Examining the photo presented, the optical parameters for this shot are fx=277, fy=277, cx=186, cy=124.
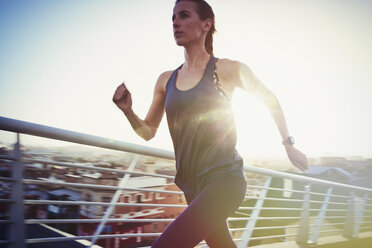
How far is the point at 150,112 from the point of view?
1.73 meters

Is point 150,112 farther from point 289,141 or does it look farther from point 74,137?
point 289,141

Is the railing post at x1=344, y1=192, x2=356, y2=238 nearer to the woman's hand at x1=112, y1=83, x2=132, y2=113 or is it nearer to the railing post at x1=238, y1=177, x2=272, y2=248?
the railing post at x1=238, y1=177, x2=272, y2=248

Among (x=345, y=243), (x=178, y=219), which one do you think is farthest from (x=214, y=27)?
(x=345, y=243)

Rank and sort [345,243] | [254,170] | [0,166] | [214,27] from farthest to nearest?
[345,243] < [254,170] < [214,27] < [0,166]

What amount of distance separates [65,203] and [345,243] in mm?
4425

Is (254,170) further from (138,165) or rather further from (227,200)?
(227,200)

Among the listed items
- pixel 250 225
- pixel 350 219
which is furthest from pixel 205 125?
pixel 350 219

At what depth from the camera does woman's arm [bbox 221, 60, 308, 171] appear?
1391 millimetres

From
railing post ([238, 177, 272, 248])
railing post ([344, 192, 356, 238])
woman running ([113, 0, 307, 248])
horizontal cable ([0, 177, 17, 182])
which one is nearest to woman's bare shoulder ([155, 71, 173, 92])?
woman running ([113, 0, 307, 248])

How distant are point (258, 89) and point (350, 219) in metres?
4.60

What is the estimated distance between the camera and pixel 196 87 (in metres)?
1.34

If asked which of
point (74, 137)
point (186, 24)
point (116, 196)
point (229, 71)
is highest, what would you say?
point (186, 24)

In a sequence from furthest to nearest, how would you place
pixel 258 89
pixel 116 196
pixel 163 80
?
pixel 116 196 < pixel 163 80 < pixel 258 89

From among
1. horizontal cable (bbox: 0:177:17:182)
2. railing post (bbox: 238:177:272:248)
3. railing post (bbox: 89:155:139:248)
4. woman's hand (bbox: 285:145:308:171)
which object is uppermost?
woman's hand (bbox: 285:145:308:171)
